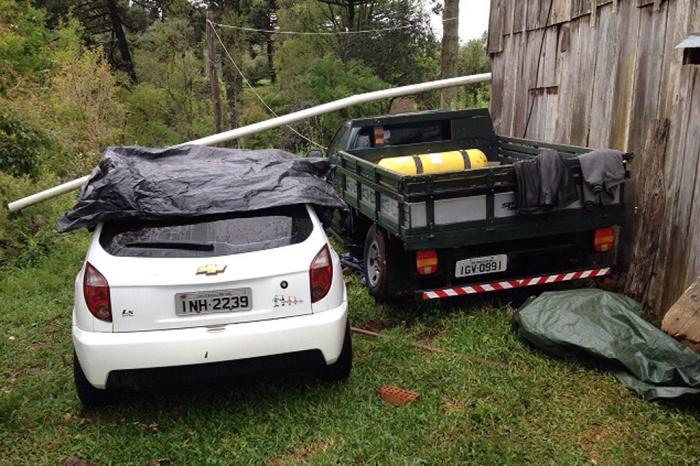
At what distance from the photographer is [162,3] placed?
33469 mm

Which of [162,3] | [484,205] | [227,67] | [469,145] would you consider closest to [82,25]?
[162,3]

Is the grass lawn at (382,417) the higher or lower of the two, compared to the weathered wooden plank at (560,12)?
lower

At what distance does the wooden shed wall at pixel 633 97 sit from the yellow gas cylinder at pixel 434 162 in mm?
1186

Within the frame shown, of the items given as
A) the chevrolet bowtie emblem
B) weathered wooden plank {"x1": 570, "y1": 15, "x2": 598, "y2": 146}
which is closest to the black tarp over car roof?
the chevrolet bowtie emblem

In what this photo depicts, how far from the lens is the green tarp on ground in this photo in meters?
3.90

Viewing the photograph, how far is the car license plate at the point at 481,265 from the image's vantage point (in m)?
5.23

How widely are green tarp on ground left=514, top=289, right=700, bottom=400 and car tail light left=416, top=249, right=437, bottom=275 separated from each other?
2.71 feet

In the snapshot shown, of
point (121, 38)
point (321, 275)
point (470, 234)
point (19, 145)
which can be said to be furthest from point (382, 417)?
point (121, 38)

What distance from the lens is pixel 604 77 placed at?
20.1ft

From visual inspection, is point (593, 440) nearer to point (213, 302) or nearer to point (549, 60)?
point (213, 302)

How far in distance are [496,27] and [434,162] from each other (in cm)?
312

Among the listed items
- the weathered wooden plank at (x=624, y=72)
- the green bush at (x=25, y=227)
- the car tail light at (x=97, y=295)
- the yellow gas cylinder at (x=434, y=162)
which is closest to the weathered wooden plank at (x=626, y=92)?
the weathered wooden plank at (x=624, y=72)

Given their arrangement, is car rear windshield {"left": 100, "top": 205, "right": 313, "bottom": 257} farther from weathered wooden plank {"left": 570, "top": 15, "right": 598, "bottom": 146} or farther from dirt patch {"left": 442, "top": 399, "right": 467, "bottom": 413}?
weathered wooden plank {"left": 570, "top": 15, "right": 598, "bottom": 146}

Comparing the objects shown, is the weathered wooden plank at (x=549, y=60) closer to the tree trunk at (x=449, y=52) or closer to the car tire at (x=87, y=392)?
the car tire at (x=87, y=392)
